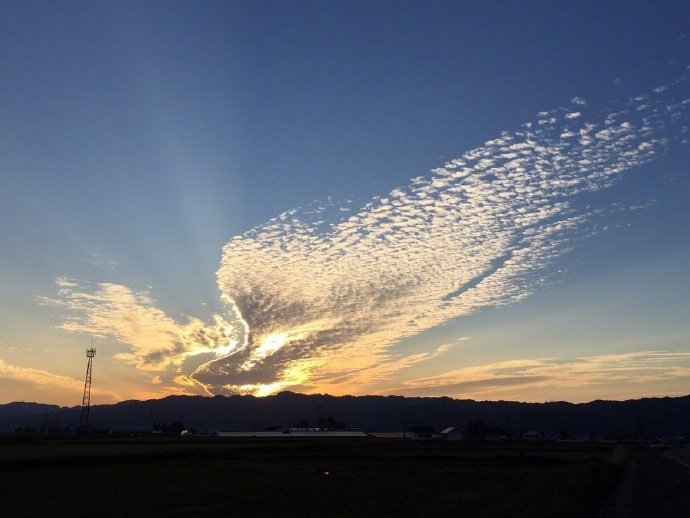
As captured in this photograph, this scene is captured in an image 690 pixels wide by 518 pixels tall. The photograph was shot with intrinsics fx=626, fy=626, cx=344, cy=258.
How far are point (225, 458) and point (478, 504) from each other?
2223 inches

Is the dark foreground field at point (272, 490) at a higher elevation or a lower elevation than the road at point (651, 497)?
higher

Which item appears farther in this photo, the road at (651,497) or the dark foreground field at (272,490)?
the dark foreground field at (272,490)

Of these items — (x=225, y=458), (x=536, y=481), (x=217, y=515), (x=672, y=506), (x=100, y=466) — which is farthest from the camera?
(x=225, y=458)

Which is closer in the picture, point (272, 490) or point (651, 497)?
point (651, 497)

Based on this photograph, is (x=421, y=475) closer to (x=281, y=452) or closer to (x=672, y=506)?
(x=672, y=506)

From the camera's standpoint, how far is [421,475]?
61.8 metres

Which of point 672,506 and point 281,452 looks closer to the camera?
point 672,506

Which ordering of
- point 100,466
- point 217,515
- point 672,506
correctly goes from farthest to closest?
point 100,466 < point 672,506 < point 217,515

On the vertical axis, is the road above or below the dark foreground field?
below

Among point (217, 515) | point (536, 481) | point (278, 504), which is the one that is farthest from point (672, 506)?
point (217, 515)

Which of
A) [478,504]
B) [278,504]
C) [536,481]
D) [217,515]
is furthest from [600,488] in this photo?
[217,515]

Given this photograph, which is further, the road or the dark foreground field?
the dark foreground field

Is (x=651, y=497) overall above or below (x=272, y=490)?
below

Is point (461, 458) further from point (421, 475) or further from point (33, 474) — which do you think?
point (33, 474)
